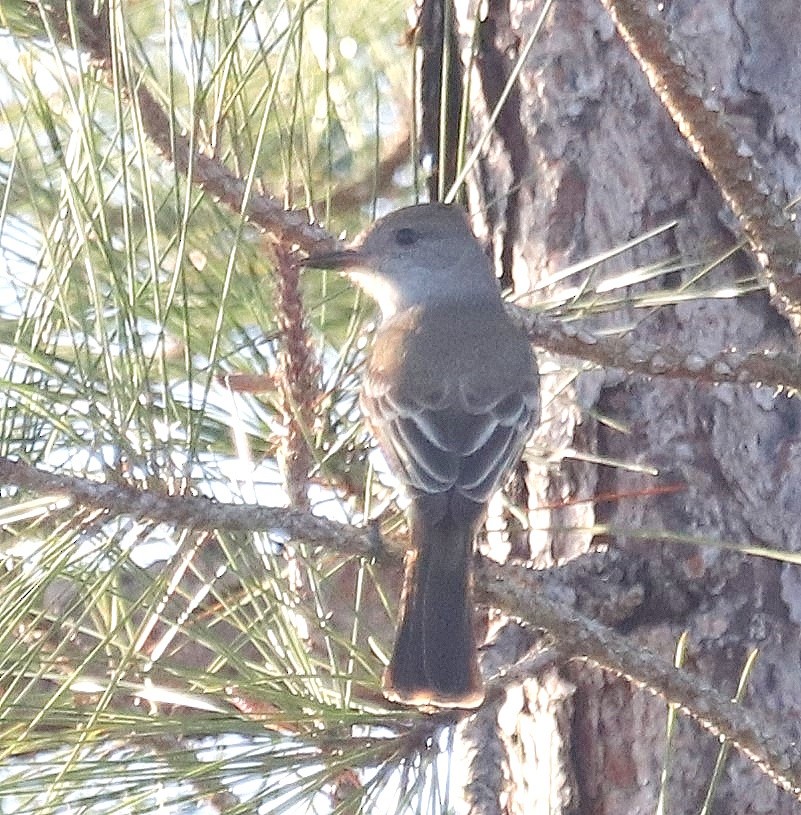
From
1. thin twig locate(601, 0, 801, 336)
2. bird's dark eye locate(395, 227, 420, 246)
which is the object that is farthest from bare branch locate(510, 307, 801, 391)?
bird's dark eye locate(395, 227, 420, 246)

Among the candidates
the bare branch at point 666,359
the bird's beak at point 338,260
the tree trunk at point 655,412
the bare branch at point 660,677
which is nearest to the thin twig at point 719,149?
the bare branch at point 666,359

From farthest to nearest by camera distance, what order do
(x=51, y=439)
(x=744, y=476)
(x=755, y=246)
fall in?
(x=744, y=476), (x=51, y=439), (x=755, y=246)

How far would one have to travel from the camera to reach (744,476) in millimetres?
2496

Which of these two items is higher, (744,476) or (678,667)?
(744,476)

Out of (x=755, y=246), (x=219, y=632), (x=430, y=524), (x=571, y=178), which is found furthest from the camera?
(x=219, y=632)

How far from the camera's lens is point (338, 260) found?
2.45m

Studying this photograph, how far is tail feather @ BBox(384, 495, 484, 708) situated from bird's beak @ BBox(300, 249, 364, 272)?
37 centimetres

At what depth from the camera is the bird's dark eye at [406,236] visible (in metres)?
3.02

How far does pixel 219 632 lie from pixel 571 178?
108cm

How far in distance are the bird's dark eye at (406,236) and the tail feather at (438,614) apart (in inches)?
30.0

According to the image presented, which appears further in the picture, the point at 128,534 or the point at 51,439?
the point at 51,439

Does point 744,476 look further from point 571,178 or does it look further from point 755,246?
point 755,246

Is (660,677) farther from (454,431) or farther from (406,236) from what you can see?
(406,236)

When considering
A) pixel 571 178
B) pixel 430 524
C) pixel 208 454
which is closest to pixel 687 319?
pixel 571 178
